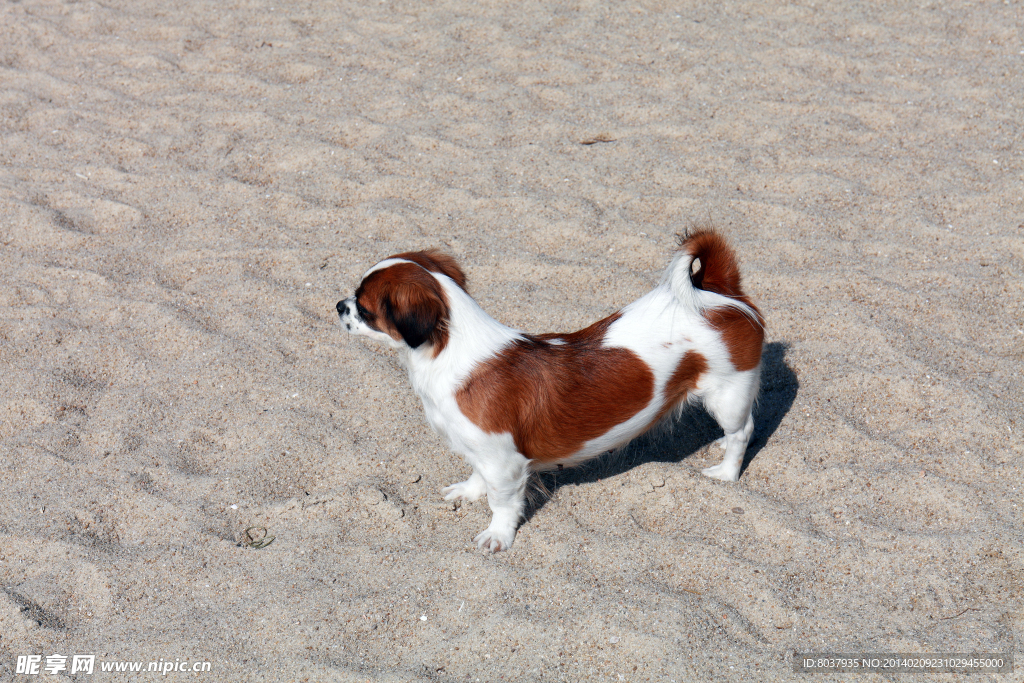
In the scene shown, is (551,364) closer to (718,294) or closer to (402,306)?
(402,306)

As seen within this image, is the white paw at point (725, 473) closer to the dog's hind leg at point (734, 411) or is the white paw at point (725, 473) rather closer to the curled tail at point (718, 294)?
the dog's hind leg at point (734, 411)

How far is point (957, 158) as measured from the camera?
19.0 ft

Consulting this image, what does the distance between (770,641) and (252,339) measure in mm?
3060

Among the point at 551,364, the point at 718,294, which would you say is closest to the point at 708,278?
the point at 718,294

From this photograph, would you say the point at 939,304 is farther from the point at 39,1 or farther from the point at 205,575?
the point at 39,1

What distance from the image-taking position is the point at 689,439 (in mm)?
4184

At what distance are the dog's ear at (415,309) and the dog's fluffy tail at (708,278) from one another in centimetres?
100

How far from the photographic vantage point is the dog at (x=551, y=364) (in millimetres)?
3201

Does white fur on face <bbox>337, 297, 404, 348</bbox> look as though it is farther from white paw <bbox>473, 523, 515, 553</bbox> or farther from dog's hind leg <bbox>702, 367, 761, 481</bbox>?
dog's hind leg <bbox>702, 367, 761, 481</bbox>

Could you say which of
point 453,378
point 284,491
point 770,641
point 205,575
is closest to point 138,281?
point 284,491

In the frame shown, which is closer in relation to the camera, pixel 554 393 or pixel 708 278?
pixel 554 393

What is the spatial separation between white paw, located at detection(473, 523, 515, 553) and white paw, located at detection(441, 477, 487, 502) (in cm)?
25

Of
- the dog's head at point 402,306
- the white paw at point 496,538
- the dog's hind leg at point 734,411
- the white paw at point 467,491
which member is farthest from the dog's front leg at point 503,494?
the dog's hind leg at point 734,411

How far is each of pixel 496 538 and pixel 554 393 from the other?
0.69 meters
